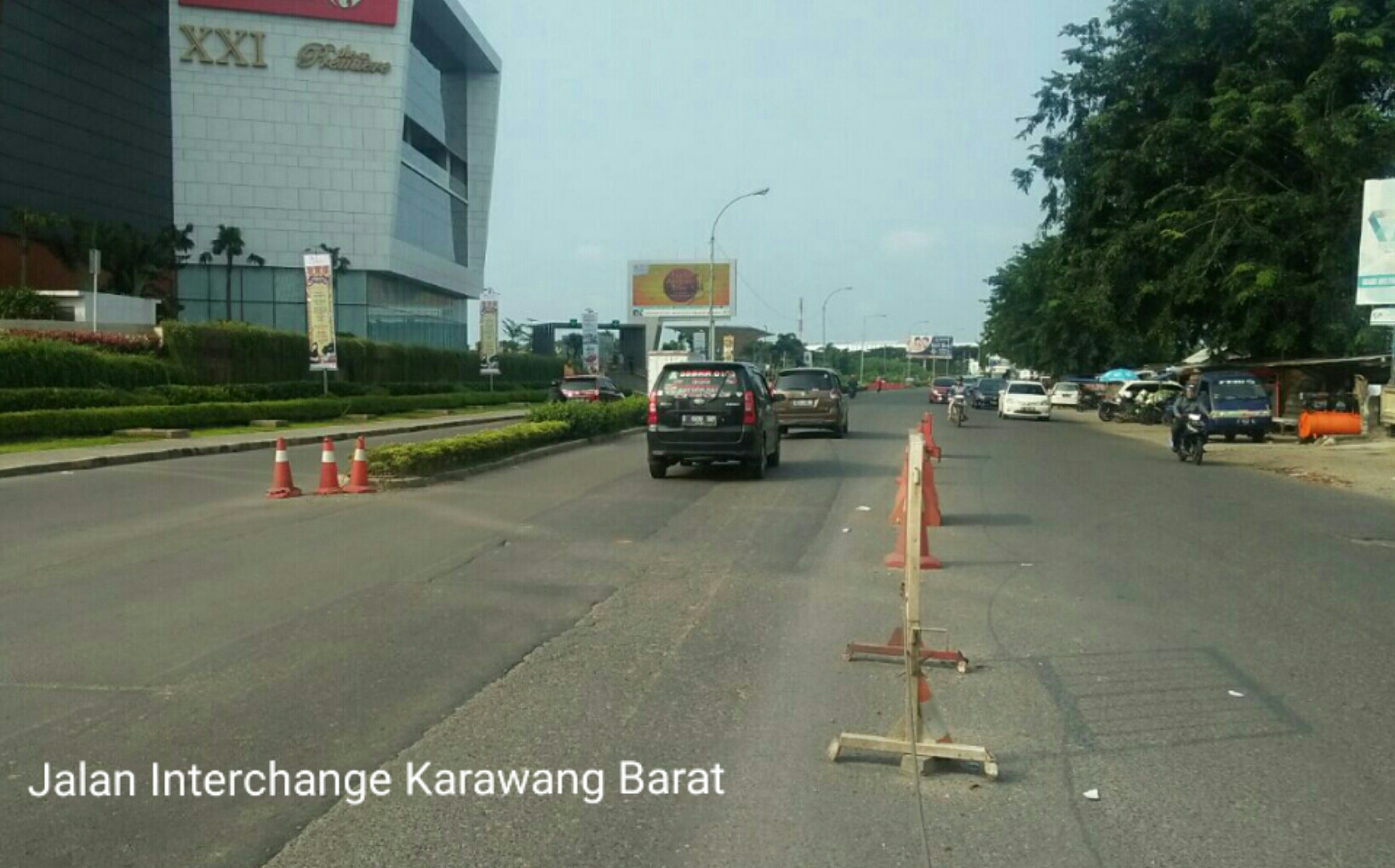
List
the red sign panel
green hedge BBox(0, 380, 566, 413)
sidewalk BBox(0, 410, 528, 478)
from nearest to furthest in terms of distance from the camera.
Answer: sidewalk BBox(0, 410, 528, 478)
green hedge BBox(0, 380, 566, 413)
the red sign panel

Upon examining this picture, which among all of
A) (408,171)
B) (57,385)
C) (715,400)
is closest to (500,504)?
(715,400)

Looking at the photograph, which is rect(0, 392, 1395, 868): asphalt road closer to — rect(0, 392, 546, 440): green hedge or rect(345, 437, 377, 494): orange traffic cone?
rect(345, 437, 377, 494): orange traffic cone

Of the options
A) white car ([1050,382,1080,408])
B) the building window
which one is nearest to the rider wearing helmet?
white car ([1050,382,1080,408])

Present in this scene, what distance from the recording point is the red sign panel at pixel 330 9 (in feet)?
220

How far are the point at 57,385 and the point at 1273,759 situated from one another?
107 feet

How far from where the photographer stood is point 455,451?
19297 mm

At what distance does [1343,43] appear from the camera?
112ft

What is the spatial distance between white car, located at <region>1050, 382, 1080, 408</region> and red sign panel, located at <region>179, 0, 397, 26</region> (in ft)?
133

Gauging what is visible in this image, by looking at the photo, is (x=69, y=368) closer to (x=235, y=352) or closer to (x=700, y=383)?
(x=235, y=352)

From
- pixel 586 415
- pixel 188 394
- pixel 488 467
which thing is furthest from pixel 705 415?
pixel 188 394

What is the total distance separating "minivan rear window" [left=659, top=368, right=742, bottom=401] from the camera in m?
18.4

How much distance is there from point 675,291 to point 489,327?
117 feet

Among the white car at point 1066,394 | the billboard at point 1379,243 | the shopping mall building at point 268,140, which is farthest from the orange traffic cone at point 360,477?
the shopping mall building at point 268,140

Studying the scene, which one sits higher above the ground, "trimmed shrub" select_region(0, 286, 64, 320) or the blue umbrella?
"trimmed shrub" select_region(0, 286, 64, 320)
